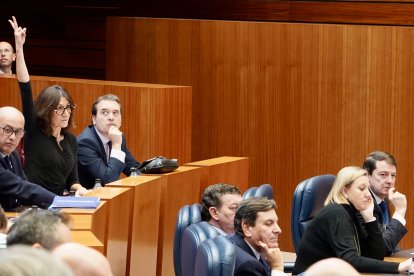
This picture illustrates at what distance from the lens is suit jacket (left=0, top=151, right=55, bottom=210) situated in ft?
16.8

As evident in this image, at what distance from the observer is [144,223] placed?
5.43m

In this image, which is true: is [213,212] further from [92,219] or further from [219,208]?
[92,219]

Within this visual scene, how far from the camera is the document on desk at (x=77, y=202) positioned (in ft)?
14.8

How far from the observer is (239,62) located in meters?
8.79

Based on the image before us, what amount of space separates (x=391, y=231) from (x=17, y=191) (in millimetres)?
2138

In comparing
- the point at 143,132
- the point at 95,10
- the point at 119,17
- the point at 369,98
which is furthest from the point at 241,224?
the point at 95,10

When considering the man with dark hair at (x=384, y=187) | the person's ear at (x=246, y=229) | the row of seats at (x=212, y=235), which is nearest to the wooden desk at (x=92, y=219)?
the row of seats at (x=212, y=235)

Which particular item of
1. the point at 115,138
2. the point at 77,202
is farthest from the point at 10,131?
the point at 115,138

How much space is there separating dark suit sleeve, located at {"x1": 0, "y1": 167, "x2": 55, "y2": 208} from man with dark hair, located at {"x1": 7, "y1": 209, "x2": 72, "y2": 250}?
245cm

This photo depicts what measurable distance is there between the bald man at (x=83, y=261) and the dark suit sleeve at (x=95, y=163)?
3.88 metres

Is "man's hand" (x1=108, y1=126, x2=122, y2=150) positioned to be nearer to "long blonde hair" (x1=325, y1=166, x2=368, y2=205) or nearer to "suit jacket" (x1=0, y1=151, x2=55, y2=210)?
"suit jacket" (x1=0, y1=151, x2=55, y2=210)

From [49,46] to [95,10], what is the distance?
0.76 m

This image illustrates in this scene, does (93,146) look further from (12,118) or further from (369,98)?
(369,98)

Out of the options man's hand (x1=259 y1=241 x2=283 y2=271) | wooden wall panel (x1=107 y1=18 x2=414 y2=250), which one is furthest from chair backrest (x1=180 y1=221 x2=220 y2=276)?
wooden wall panel (x1=107 y1=18 x2=414 y2=250)
